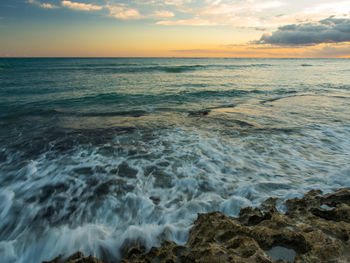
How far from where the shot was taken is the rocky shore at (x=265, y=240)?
1.77 m

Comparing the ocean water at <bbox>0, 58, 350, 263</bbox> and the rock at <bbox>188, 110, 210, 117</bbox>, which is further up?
the rock at <bbox>188, 110, 210, 117</bbox>

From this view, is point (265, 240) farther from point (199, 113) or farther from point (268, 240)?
point (199, 113)

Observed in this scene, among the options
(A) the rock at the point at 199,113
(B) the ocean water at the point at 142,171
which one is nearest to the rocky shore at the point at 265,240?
(B) the ocean water at the point at 142,171

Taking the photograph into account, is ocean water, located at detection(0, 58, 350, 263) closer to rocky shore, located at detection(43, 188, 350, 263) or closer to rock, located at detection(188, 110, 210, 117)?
rocky shore, located at detection(43, 188, 350, 263)

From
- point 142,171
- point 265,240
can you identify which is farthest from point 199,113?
point 265,240

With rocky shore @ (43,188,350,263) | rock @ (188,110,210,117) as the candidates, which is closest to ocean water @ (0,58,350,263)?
rocky shore @ (43,188,350,263)

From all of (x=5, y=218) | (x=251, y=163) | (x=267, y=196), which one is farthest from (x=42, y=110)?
(x=267, y=196)

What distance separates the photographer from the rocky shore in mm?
1771

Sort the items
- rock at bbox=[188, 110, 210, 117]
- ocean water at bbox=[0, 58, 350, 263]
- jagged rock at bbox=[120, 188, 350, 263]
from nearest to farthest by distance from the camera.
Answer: jagged rock at bbox=[120, 188, 350, 263] < ocean water at bbox=[0, 58, 350, 263] < rock at bbox=[188, 110, 210, 117]

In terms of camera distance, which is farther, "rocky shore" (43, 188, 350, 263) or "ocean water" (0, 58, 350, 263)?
"ocean water" (0, 58, 350, 263)

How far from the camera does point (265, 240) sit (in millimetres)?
1986

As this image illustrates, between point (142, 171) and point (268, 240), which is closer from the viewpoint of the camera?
point (268, 240)

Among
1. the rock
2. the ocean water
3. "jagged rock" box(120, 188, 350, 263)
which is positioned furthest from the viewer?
the rock

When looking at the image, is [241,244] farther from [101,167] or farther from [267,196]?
[101,167]
